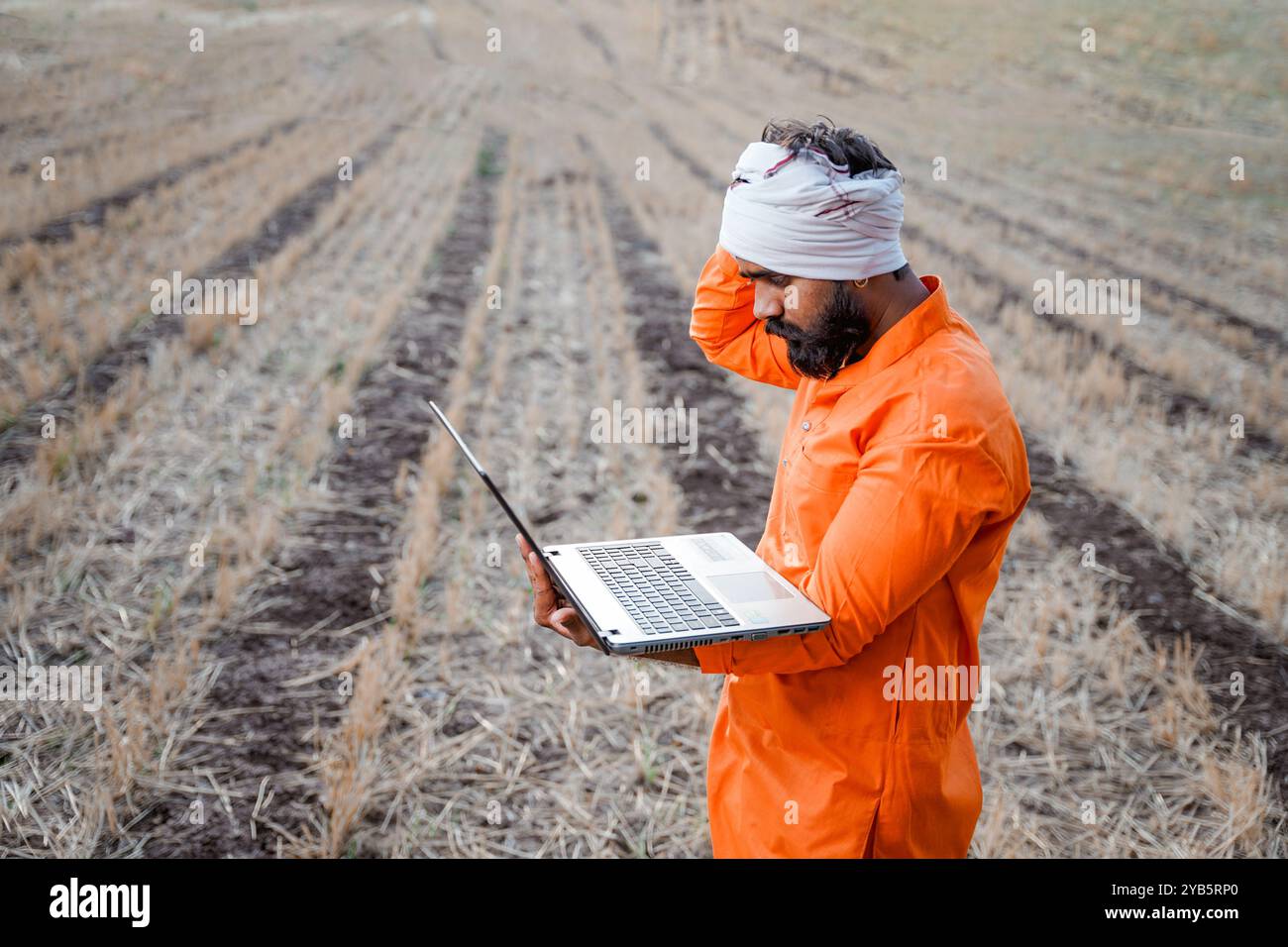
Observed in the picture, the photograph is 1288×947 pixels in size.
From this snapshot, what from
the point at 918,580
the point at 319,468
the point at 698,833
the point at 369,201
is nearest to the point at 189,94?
the point at 369,201

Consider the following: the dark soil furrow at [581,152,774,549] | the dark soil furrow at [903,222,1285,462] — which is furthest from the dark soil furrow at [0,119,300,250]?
the dark soil furrow at [903,222,1285,462]

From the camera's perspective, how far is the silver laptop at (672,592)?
137cm

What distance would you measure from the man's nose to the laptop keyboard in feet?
1.37

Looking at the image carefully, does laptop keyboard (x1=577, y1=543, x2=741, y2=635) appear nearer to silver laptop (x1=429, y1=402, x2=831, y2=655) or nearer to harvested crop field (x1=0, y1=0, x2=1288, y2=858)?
silver laptop (x1=429, y1=402, x2=831, y2=655)

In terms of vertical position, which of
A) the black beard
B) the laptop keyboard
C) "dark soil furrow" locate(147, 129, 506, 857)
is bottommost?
Answer: "dark soil furrow" locate(147, 129, 506, 857)

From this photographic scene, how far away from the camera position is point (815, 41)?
9.47m

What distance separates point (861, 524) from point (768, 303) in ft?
1.34

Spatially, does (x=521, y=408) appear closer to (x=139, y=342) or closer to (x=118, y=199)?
(x=139, y=342)

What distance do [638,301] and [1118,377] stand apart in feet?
9.35

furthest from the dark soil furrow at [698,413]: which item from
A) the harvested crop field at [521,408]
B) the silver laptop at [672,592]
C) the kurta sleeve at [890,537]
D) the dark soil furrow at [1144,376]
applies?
the kurta sleeve at [890,537]

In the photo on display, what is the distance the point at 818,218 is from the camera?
4.83ft

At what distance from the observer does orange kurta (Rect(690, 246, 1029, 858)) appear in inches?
52.5

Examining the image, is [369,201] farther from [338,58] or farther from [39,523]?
[39,523]

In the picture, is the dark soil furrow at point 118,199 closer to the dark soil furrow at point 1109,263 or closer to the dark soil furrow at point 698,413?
the dark soil furrow at point 698,413
